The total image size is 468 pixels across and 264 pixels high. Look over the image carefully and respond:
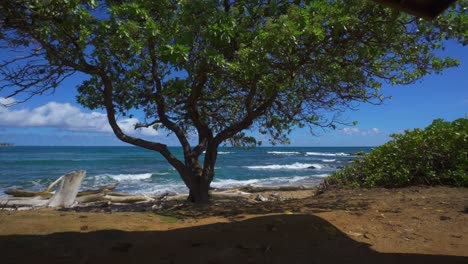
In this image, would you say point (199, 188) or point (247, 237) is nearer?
point (247, 237)

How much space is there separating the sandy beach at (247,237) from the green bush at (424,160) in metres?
2.44

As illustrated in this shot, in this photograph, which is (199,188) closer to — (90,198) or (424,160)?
(90,198)

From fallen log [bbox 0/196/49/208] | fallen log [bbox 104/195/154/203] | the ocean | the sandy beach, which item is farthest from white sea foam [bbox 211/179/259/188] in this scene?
the sandy beach

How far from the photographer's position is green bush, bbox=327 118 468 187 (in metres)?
8.63

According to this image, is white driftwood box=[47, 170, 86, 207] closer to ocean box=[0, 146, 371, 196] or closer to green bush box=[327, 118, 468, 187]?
ocean box=[0, 146, 371, 196]

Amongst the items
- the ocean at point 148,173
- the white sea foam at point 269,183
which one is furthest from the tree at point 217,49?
the white sea foam at point 269,183

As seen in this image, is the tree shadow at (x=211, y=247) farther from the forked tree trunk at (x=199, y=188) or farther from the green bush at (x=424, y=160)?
the green bush at (x=424, y=160)

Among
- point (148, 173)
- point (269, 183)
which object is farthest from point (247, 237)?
point (148, 173)

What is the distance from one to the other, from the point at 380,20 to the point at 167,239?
15.7 ft

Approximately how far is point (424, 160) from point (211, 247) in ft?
21.8

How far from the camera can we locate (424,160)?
354 inches

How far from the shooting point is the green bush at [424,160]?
340 inches

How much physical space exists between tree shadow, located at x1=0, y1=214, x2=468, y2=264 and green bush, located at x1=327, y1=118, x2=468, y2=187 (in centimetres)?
478

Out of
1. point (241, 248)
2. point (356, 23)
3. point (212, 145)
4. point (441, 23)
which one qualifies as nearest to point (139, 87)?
point (212, 145)
